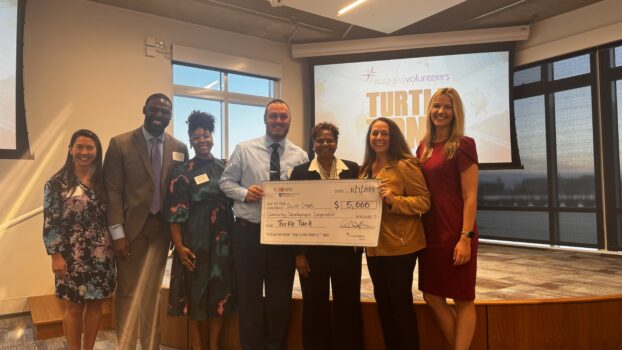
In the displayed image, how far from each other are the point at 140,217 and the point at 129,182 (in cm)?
21

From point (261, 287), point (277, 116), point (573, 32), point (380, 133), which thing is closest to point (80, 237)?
point (261, 287)

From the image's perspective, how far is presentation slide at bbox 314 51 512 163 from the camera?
545 cm

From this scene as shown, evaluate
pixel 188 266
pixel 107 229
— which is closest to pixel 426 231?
pixel 188 266

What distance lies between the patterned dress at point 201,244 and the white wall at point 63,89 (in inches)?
106

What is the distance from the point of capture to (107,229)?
88.3 inches

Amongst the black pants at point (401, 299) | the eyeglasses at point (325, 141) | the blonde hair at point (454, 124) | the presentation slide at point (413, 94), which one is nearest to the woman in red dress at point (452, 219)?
the blonde hair at point (454, 124)

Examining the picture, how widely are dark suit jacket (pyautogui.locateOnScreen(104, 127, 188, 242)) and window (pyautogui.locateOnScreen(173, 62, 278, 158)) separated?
9.37ft

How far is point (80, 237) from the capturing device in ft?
7.10

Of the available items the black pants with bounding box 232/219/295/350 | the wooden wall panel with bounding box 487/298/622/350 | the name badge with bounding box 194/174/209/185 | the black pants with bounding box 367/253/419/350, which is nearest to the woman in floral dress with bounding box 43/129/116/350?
the name badge with bounding box 194/174/209/185

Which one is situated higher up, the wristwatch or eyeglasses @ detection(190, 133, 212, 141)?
eyeglasses @ detection(190, 133, 212, 141)

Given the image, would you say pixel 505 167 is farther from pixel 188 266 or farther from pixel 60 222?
pixel 60 222

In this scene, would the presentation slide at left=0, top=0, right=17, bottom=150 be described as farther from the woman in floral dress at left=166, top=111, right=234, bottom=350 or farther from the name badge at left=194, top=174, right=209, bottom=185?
the name badge at left=194, top=174, right=209, bottom=185

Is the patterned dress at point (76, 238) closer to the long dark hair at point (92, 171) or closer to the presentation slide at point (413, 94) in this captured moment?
the long dark hair at point (92, 171)

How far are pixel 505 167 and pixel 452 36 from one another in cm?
191
